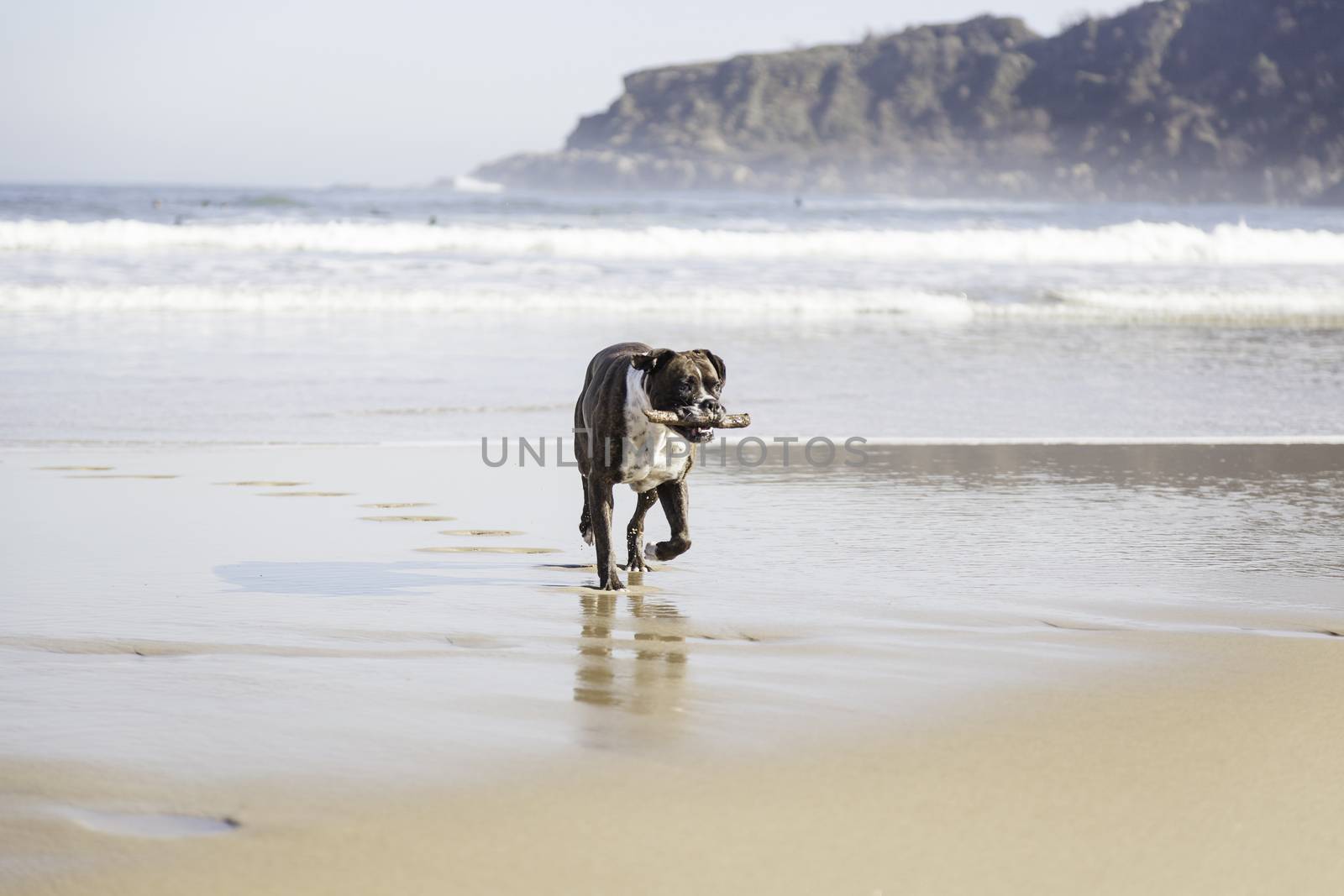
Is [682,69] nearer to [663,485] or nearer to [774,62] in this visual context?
[774,62]

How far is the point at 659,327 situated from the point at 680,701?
482 inches

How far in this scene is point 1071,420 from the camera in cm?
991

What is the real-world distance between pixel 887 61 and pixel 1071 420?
12316 centimetres

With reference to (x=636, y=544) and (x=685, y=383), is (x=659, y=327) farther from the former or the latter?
(x=685, y=383)

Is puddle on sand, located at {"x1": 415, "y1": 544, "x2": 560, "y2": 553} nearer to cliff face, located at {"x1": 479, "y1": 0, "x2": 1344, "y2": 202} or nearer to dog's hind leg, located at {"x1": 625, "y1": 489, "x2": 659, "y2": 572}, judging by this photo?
dog's hind leg, located at {"x1": 625, "y1": 489, "x2": 659, "y2": 572}

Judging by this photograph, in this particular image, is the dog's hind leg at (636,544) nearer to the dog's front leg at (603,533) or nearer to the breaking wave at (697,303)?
the dog's front leg at (603,533)

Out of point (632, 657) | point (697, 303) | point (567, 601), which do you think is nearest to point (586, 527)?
point (567, 601)

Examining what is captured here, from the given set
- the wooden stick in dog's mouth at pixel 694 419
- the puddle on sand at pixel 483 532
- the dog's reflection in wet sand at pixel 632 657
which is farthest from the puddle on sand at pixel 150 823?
the puddle on sand at pixel 483 532

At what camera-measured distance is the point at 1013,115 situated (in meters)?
116

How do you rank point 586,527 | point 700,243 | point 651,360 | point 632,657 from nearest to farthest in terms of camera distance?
point 632,657 → point 651,360 → point 586,527 → point 700,243

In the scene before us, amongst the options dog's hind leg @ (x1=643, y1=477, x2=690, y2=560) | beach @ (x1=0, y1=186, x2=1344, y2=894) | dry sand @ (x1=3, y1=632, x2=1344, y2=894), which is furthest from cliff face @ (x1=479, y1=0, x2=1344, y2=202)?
dry sand @ (x1=3, y1=632, x2=1344, y2=894)

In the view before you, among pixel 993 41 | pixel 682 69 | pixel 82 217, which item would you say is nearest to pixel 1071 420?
pixel 82 217

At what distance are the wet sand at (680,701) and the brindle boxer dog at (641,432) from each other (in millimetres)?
269

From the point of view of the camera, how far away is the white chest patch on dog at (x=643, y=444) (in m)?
5.07
